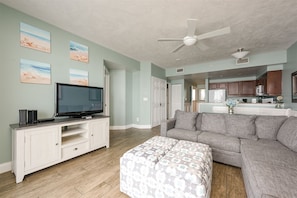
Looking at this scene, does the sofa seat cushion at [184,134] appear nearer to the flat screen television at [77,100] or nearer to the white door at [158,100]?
the flat screen television at [77,100]

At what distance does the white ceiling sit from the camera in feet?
6.20

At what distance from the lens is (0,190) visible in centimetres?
156

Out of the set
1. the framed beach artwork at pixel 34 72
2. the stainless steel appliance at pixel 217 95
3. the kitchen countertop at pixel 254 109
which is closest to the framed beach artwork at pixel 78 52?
the framed beach artwork at pixel 34 72

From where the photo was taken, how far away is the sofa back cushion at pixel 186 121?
2843mm

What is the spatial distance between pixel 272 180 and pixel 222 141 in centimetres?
118

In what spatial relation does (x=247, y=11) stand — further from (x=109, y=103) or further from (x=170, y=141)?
(x=109, y=103)

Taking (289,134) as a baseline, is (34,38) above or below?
above

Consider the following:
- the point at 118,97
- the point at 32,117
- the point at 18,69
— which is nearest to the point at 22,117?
the point at 32,117

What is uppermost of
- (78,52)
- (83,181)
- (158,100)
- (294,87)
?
(78,52)

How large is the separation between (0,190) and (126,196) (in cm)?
162

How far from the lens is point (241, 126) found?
2.38 m

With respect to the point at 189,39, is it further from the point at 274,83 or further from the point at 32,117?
the point at 274,83

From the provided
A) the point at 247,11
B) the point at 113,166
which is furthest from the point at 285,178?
the point at 247,11

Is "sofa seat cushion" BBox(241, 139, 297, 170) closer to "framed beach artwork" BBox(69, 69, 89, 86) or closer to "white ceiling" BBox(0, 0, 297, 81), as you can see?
"white ceiling" BBox(0, 0, 297, 81)
